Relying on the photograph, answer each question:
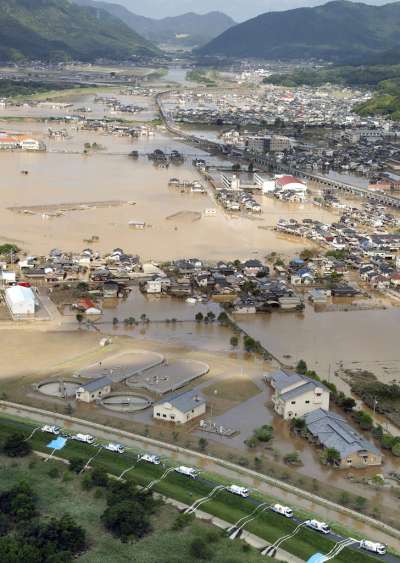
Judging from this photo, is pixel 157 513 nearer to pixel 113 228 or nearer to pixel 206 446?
pixel 206 446

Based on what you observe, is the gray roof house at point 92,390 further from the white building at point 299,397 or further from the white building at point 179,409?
the white building at point 299,397

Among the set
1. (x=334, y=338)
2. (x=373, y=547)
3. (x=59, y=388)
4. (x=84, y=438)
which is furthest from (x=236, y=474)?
(x=334, y=338)

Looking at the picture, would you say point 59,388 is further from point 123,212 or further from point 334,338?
point 123,212

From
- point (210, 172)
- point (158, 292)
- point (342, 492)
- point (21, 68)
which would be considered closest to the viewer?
point (342, 492)

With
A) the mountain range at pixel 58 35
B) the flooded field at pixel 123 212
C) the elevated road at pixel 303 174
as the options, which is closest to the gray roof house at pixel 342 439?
the flooded field at pixel 123 212

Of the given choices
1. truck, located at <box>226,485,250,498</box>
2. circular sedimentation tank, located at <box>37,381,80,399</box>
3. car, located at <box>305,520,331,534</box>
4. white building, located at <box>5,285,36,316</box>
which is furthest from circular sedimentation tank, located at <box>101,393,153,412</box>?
white building, located at <box>5,285,36,316</box>

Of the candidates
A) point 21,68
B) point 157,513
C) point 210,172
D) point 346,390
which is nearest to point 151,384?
point 346,390
